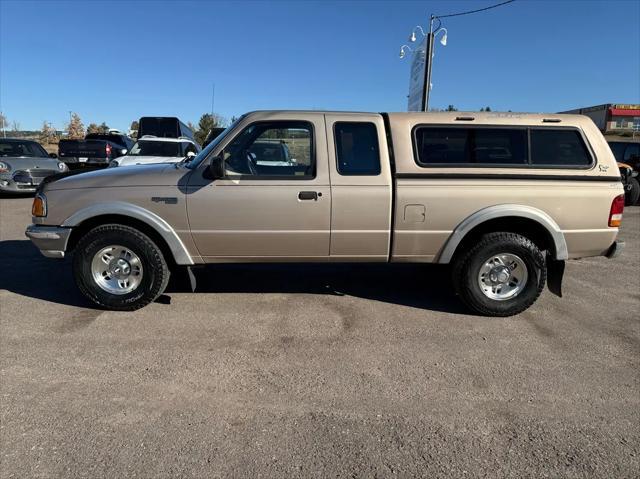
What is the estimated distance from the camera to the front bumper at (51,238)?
4324mm

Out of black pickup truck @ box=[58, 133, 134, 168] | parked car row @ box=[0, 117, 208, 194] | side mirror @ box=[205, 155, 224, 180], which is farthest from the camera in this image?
black pickup truck @ box=[58, 133, 134, 168]

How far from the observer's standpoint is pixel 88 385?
10.3 ft

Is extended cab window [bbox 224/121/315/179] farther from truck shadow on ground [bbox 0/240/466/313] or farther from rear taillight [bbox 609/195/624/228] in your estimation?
rear taillight [bbox 609/195/624/228]

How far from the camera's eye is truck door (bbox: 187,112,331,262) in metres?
4.22

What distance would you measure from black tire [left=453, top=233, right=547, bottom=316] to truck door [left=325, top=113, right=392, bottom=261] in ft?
2.68

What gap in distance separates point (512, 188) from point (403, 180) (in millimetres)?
1040

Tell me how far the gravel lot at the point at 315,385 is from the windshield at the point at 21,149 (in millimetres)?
9589

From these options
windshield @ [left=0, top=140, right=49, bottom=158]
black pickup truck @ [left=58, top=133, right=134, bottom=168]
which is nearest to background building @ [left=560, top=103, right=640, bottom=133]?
black pickup truck @ [left=58, top=133, right=134, bottom=168]

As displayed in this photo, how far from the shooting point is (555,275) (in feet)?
15.4

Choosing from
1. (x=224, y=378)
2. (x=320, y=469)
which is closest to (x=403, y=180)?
(x=224, y=378)

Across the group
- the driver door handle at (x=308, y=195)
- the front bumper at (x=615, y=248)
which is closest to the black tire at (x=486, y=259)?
the front bumper at (x=615, y=248)

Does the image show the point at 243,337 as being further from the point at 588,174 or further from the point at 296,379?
the point at 588,174

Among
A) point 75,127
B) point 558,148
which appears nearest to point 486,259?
point 558,148

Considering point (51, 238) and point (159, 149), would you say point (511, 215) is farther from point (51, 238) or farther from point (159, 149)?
point (159, 149)
